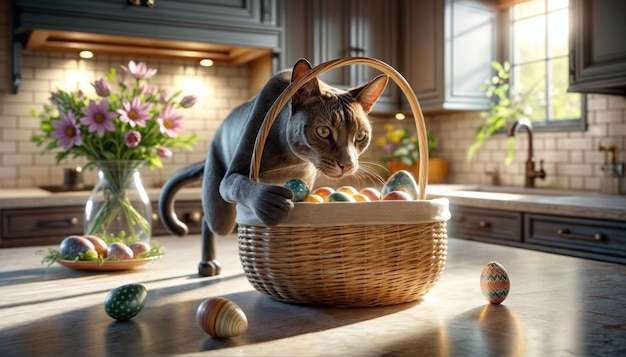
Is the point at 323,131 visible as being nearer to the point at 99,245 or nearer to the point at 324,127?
the point at 324,127

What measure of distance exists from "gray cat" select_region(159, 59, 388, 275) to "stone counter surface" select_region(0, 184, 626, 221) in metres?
1.63

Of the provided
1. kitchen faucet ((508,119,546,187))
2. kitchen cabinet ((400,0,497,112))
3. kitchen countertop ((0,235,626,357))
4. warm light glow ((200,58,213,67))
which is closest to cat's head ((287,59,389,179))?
kitchen countertop ((0,235,626,357))

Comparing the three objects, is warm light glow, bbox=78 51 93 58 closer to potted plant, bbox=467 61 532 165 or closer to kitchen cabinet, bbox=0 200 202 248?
kitchen cabinet, bbox=0 200 202 248

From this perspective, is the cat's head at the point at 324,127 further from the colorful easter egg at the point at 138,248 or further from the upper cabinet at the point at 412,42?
the upper cabinet at the point at 412,42

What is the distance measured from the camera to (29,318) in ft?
3.59

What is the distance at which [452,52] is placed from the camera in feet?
13.5

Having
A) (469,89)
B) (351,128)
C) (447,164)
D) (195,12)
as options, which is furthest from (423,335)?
(447,164)

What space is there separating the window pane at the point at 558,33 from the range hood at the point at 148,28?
165 centimetres

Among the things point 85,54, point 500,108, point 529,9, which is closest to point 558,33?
point 529,9

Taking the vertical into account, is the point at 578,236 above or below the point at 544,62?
below

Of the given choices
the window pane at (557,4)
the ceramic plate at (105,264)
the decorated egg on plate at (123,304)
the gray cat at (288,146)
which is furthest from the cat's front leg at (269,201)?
the window pane at (557,4)

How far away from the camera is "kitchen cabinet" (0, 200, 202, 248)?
3.19 meters

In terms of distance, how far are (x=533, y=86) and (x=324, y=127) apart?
323 cm

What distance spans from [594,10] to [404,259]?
2.45m
